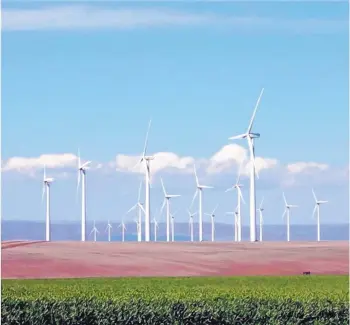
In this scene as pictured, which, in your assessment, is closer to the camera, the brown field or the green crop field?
the green crop field

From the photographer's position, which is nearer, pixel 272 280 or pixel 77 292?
pixel 77 292

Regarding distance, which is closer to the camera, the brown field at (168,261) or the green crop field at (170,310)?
the green crop field at (170,310)

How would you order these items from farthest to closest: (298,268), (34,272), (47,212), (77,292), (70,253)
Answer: (47,212) < (70,253) < (298,268) < (34,272) < (77,292)

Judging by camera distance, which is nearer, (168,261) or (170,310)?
(170,310)

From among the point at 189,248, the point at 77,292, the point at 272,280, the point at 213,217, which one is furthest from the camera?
the point at 213,217

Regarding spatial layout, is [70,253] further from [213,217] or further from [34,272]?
[213,217]

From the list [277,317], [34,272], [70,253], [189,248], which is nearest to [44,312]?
[277,317]
